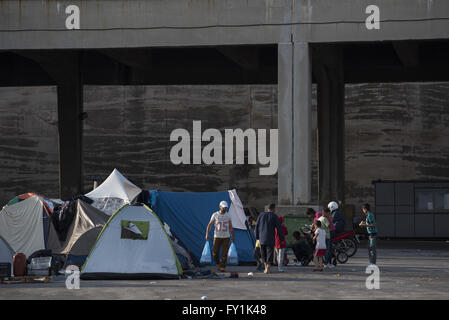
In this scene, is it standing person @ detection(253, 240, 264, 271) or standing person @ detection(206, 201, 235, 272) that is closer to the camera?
standing person @ detection(206, 201, 235, 272)

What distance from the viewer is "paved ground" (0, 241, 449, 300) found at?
15.2m

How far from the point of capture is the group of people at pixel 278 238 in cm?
1983

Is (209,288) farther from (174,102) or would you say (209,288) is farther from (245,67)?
(174,102)

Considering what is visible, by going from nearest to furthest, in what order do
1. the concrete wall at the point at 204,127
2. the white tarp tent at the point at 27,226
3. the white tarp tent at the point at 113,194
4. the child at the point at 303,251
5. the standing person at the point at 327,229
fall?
the standing person at the point at 327,229, the white tarp tent at the point at 27,226, the child at the point at 303,251, the white tarp tent at the point at 113,194, the concrete wall at the point at 204,127

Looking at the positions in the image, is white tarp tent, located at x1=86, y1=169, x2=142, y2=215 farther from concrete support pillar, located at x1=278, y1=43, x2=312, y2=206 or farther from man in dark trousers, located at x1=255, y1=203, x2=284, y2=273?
concrete support pillar, located at x1=278, y1=43, x2=312, y2=206

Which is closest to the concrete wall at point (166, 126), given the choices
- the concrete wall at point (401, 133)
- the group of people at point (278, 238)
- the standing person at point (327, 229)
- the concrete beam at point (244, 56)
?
the concrete wall at point (401, 133)

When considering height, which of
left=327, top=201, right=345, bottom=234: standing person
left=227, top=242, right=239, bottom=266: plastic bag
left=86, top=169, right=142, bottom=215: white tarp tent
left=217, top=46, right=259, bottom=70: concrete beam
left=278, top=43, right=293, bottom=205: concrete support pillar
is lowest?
left=227, top=242, right=239, bottom=266: plastic bag

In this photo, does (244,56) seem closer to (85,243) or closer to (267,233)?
(85,243)

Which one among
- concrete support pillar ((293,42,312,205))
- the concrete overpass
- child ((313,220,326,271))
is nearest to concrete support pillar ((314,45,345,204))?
the concrete overpass

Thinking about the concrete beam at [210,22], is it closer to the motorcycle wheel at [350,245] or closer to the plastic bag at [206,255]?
the motorcycle wheel at [350,245]

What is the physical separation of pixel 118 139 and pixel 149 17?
729 inches

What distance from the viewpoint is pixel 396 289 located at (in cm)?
1634

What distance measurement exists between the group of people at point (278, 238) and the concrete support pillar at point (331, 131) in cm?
1737

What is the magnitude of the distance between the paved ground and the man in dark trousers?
1.40ft
